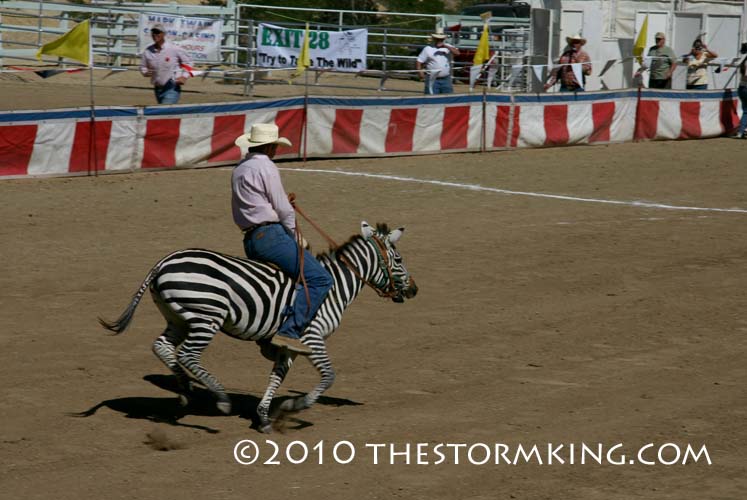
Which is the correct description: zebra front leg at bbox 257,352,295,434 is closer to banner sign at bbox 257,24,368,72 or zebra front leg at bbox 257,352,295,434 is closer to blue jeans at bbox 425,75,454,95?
blue jeans at bbox 425,75,454,95

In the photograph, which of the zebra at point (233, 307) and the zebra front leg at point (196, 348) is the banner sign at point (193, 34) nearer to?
the zebra at point (233, 307)

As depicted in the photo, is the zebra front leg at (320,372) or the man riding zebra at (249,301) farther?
the zebra front leg at (320,372)

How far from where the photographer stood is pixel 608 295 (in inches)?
472

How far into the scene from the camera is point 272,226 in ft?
27.2

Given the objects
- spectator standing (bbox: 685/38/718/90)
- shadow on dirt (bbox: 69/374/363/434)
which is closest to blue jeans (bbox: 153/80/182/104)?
shadow on dirt (bbox: 69/374/363/434)

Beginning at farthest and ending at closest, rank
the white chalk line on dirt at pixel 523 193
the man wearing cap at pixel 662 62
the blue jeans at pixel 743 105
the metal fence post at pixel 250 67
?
the metal fence post at pixel 250 67 → the man wearing cap at pixel 662 62 → the blue jeans at pixel 743 105 → the white chalk line on dirt at pixel 523 193

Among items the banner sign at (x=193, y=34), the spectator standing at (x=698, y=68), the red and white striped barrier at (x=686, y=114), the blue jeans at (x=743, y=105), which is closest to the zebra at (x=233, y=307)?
the red and white striped barrier at (x=686, y=114)

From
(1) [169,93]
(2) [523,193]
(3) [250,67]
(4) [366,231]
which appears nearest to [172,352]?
(4) [366,231]

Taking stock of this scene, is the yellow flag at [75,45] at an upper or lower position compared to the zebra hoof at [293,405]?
upper

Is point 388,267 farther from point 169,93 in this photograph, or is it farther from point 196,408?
point 169,93

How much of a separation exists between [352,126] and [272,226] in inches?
456

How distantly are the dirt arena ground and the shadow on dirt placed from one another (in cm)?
3

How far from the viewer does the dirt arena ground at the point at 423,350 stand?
716cm

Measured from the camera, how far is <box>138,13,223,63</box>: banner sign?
30328 mm
